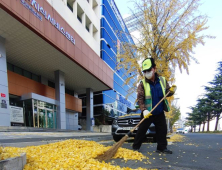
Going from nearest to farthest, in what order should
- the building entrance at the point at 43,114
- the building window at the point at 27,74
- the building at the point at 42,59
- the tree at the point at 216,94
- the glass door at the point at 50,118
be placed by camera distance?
the building at the point at 42,59 < the building entrance at the point at 43,114 < the glass door at the point at 50,118 < the building window at the point at 27,74 < the tree at the point at 216,94

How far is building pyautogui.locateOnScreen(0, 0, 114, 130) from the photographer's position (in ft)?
41.3

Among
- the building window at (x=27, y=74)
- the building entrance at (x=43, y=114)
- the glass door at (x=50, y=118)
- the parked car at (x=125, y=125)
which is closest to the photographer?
the parked car at (x=125, y=125)

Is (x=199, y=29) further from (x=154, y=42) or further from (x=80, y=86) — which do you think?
(x=80, y=86)

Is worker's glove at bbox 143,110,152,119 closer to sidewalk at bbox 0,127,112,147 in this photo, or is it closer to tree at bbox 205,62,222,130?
sidewalk at bbox 0,127,112,147

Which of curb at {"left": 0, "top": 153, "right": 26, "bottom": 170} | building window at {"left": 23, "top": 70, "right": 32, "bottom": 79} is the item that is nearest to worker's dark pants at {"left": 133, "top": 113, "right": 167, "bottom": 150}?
curb at {"left": 0, "top": 153, "right": 26, "bottom": 170}

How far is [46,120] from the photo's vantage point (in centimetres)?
1877

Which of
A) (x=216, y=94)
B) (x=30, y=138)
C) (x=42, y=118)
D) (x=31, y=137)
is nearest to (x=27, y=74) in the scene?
(x=42, y=118)

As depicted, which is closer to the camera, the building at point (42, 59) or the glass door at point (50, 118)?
the building at point (42, 59)

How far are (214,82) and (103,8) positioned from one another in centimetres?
2674

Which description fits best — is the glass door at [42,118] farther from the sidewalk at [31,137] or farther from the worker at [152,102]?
the worker at [152,102]

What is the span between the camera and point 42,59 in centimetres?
1753

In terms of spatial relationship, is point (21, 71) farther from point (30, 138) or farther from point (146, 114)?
point (146, 114)

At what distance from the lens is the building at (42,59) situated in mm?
12594

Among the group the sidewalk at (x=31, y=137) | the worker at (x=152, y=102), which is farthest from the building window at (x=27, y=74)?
the worker at (x=152, y=102)
